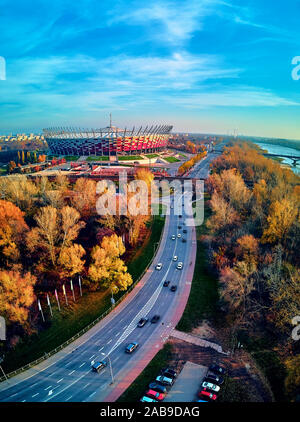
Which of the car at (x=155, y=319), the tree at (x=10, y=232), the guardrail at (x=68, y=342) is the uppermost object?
the tree at (x=10, y=232)

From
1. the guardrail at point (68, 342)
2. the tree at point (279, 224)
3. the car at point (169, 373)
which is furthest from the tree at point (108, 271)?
the tree at point (279, 224)

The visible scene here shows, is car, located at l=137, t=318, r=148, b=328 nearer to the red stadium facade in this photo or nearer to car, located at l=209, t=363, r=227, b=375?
car, located at l=209, t=363, r=227, b=375

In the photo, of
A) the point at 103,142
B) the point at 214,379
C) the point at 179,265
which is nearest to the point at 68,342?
the point at 214,379

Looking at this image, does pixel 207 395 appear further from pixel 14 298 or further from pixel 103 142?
pixel 103 142

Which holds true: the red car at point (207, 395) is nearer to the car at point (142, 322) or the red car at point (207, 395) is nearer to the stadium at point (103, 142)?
the car at point (142, 322)

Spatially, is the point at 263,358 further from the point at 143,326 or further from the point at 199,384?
the point at 143,326

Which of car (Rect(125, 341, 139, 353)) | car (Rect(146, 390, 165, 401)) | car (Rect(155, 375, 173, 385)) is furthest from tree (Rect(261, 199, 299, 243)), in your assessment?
car (Rect(146, 390, 165, 401))
